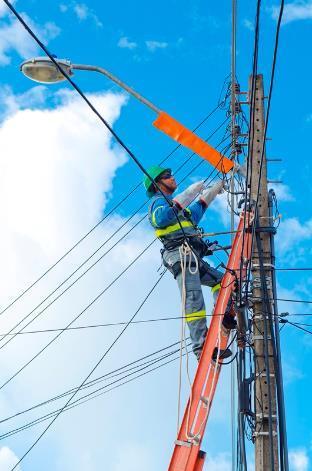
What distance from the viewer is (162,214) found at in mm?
7051

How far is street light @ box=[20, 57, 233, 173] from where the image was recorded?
6422 mm

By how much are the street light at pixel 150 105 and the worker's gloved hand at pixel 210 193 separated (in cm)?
18

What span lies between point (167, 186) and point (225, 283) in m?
1.17

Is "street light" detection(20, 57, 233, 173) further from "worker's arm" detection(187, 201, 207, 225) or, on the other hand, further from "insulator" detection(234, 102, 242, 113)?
"insulator" detection(234, 102, 242, 113)

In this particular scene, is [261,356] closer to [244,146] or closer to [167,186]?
[167,186]

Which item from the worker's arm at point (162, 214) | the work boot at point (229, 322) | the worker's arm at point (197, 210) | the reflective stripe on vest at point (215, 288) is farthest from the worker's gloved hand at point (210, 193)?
the work boot at point (229, 322)

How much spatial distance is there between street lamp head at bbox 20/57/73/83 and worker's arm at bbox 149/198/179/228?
4.97 feet

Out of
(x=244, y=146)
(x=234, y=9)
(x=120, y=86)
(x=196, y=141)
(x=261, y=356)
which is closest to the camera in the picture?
(x=120, y=86)

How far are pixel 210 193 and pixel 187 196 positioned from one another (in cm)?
69

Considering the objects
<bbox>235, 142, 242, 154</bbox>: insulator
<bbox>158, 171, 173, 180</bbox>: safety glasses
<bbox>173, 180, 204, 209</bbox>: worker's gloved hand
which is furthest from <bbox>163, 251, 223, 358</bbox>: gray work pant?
<bbox>235, 142, 242, 154</bbox>: insulator

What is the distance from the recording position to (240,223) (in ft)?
25.8

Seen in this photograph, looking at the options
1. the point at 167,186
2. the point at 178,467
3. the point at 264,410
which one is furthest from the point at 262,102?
the point at 178,467

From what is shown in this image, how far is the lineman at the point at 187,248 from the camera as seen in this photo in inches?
271

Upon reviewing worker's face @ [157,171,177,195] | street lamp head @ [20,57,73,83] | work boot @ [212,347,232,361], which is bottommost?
work boot @ [212,347,232,361]
